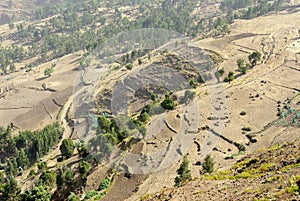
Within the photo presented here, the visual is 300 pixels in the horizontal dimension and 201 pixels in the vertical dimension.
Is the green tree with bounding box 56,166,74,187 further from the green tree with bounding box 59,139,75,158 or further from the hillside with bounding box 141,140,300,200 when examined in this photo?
the hillside with bounding box 141,140,300,200

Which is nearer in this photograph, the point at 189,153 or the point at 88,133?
the point at 189,153

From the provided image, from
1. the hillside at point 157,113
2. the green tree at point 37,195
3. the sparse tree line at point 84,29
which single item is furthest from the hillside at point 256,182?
the sparse tree line at point 84,29

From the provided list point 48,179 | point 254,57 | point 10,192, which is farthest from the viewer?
point 254,57

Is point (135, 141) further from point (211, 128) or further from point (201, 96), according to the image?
point (201, 96)

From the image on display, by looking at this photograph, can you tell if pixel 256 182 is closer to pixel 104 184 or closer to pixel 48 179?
pixel 104 184

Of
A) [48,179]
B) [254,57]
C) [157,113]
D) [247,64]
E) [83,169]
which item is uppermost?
[254,57]

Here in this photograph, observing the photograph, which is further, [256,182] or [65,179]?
[65,179]

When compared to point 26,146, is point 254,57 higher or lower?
higher

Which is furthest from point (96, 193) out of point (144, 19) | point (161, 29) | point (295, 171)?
point (144, 19)

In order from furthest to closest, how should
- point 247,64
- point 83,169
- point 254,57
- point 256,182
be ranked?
point 247,64
point 254,57
point 83,169
point 256,182

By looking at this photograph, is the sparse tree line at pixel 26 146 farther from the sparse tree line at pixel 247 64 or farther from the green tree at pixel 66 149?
the sparse tree line at pixel 247 64

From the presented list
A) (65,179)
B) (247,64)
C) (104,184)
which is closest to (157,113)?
(104,184)
